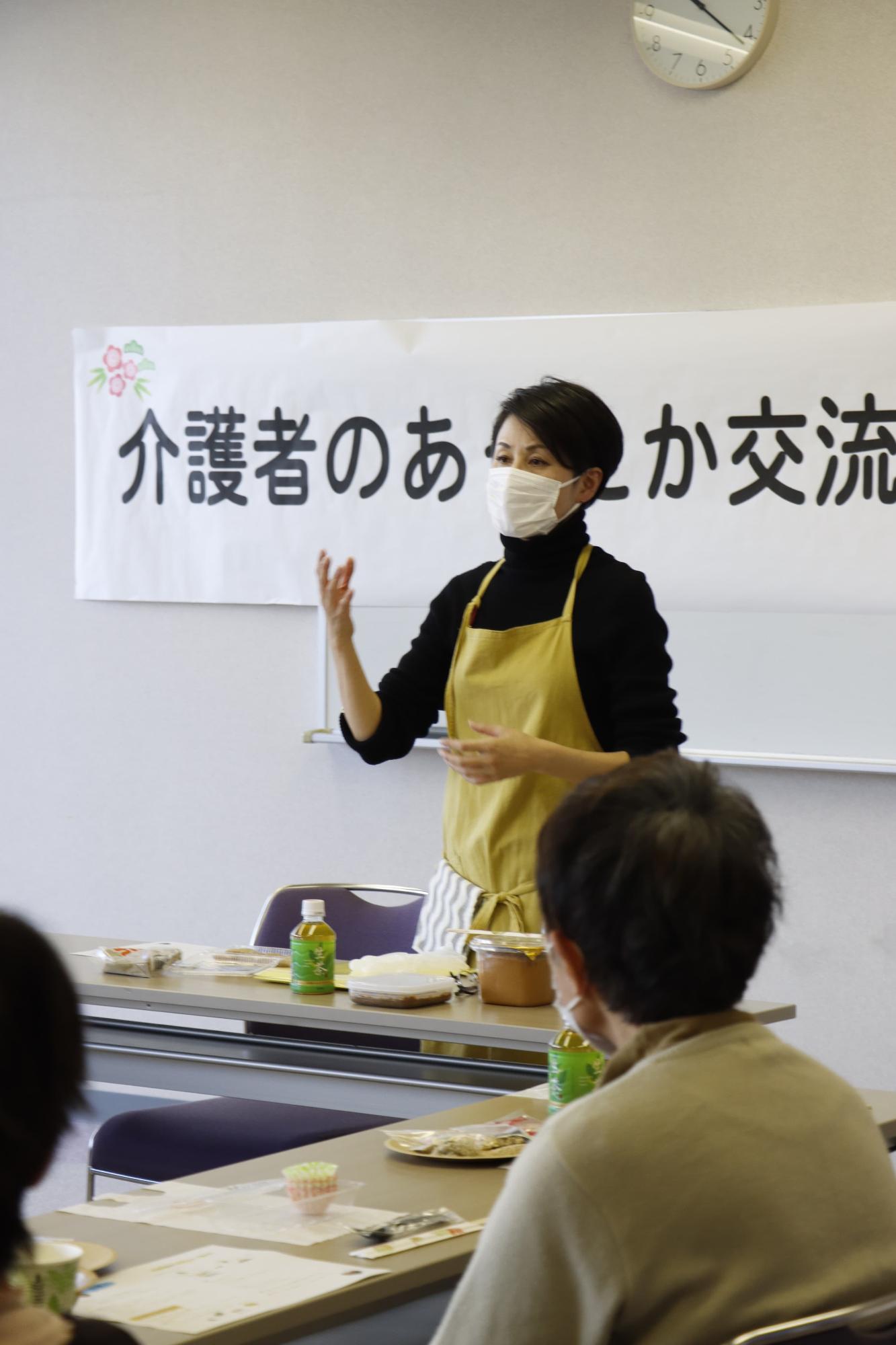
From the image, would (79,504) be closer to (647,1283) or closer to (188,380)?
(188,380)

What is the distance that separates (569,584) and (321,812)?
172cm

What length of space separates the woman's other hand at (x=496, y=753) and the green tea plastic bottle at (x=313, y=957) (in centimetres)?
31

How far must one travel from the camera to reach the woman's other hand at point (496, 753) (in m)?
2.17

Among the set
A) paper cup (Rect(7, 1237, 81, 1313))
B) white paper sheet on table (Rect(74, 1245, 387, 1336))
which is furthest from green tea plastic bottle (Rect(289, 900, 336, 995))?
paper cup (Rect(7, 1237, 81, 1313))

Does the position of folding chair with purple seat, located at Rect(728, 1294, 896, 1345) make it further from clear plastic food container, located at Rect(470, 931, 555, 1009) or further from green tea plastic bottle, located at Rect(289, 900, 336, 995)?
green tea plastic bottle, located at Rect(289, 900, 336, 995)

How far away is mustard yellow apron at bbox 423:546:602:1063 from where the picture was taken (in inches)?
93.0

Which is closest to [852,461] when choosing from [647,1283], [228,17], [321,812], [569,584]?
[569,584]

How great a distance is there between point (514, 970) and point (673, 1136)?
1140 mm

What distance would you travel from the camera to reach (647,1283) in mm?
1044

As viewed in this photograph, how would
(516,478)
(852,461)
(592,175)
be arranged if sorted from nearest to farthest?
(516,478) < (852,461) < (592,175)

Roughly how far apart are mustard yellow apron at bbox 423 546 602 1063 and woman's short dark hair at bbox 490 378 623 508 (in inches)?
6.0

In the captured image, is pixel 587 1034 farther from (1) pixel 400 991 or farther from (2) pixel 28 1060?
(1) pixel 400 991

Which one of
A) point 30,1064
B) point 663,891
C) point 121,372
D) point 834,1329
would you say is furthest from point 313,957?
point 121,372

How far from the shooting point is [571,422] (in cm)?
243
